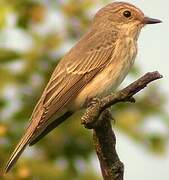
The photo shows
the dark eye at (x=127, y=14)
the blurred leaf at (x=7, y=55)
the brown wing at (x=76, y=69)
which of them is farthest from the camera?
the dark eye at (x=127, y=14)

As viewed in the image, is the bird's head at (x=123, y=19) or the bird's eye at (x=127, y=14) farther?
the bird's eye at (x=127, y=14)

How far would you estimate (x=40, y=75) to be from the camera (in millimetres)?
5426

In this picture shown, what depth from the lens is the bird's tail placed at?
4651 mm

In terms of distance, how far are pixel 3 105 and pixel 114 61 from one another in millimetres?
1154

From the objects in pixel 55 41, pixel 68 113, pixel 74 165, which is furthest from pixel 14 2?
pixel 74 165

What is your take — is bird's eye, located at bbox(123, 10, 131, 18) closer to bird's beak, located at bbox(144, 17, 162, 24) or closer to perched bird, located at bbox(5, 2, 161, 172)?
perched bird, located at bbox(5, 2, 161, 172)

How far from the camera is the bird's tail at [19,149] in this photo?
465 centimetres

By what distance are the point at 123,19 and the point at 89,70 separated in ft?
2.82

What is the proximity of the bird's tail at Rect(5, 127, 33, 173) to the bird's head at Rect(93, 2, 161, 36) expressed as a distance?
164cm

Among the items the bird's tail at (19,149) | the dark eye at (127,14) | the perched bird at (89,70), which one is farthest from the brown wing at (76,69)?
the dark eye at (127,14)

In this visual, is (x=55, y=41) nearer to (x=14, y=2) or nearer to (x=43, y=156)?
(x=14, y=2)

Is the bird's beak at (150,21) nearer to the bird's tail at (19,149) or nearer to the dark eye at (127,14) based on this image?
the dark eye at (127,14)

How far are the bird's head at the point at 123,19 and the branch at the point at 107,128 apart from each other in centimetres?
223

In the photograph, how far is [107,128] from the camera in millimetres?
4043
